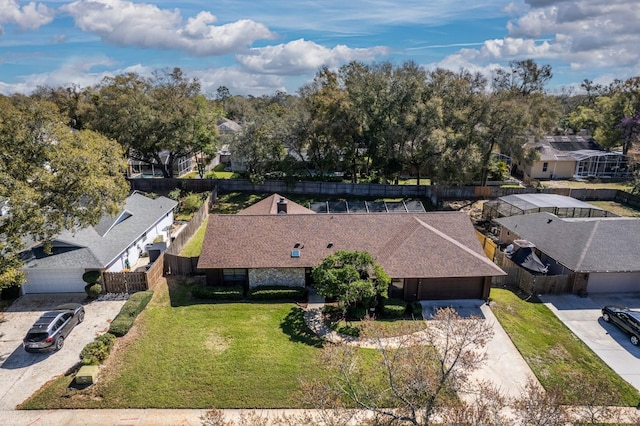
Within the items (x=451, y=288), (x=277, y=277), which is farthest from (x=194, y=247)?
(x=451, y=288)

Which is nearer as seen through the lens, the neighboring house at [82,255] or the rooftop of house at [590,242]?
the neighboring house at [82,255]

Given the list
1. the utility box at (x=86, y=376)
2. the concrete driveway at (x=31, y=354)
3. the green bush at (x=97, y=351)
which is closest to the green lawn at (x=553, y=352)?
the utility box at (x=86, y=376)

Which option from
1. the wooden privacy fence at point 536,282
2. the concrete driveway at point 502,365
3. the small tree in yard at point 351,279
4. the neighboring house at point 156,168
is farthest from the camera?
the neighboring house at point 156,168

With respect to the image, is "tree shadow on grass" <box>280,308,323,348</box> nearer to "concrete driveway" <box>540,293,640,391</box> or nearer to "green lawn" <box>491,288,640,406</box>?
"green lawn" <box>491,288,640,406</box>

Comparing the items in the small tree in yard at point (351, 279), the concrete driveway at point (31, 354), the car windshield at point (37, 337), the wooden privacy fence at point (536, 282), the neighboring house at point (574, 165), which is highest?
the neighboring house at point (574, 165)

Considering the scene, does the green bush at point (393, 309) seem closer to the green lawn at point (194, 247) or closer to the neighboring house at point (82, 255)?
the green lawn at point (194, 247)

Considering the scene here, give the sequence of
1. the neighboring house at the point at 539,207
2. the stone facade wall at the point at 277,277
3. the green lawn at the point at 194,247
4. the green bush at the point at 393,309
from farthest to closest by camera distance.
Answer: the neighboring house at the point at 539,207 → the green lawn at the point at 194,247 → the stone facade wall at the point at 277,277 → the green bush at the point at 393,309

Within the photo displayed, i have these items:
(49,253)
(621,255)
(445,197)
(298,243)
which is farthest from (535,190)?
(49,253)
